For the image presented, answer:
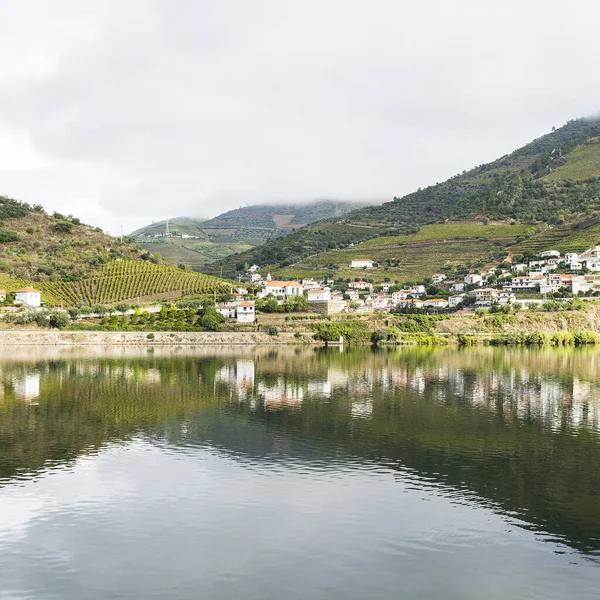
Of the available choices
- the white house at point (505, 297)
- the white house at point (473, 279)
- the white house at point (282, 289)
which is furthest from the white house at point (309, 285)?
the white house at point (505, 297)

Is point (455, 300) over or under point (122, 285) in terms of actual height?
under

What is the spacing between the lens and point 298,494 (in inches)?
779

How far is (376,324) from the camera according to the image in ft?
283

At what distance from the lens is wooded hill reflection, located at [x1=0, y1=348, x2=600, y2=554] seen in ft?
70.3

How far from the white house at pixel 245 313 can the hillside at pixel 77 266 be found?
13521 millimetres

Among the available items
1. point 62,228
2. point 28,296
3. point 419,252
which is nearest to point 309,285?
point 419,252

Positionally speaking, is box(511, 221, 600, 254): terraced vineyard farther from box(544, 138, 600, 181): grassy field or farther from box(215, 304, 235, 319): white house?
box(215, 304, 235, 319): white house

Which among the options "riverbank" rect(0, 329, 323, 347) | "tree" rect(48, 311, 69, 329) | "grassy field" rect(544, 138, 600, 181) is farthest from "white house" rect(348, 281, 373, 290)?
"grassy field" rect(544, 138, 600, 181)

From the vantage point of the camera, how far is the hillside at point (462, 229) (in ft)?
427

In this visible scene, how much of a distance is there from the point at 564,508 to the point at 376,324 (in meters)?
67.7

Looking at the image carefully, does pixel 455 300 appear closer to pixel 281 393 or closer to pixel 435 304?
pixel 435 304

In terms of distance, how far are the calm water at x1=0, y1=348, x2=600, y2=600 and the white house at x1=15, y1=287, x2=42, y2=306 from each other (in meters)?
48.5

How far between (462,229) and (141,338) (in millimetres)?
89838

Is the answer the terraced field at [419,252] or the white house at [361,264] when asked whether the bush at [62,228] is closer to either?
the terraced field at [419,252]
